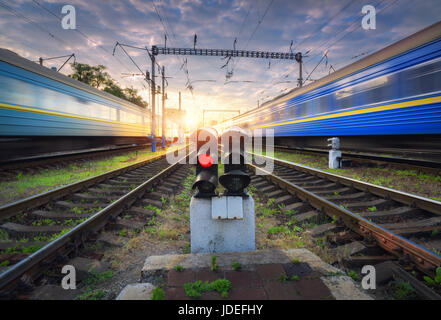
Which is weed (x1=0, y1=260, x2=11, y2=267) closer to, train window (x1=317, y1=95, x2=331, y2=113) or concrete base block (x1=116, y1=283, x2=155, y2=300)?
concrete base block (x1=116, y1=283, x2=155, y2=300)

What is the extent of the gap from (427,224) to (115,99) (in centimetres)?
1542

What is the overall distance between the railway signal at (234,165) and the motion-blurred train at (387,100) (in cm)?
617

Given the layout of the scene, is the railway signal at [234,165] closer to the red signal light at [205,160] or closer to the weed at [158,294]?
the red signal light at [205,160]

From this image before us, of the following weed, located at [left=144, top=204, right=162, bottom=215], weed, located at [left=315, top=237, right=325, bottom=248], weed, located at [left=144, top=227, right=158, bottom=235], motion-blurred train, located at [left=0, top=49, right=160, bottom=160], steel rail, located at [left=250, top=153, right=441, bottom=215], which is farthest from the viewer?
motion-blurred train, located at [left=0, top=49, right=160, bottom=160]

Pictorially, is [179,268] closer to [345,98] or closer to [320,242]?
[320,242]

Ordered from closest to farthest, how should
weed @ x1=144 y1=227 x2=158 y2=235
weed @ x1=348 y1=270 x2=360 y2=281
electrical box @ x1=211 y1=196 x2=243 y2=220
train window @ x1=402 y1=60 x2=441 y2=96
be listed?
weed @ x1=348 y1=270 x2=360 y2=281
electrical box @ x1=211 y1=196 x2=243 y2=220
weed @ x1=144 y1=227 x2=158 y2=235
train window @ x1=402 y1=60 x2=441 y2=96

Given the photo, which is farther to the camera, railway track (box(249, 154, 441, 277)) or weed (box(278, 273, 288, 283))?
railway track (box(249, 154, 441, 277))

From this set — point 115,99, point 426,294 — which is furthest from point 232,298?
point 115,99

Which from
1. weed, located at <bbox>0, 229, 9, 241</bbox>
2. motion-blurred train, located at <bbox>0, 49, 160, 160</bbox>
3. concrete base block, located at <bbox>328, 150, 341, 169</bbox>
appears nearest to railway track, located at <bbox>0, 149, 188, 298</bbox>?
weed, located at <bbox>0, 229, 9, 241</bbox>

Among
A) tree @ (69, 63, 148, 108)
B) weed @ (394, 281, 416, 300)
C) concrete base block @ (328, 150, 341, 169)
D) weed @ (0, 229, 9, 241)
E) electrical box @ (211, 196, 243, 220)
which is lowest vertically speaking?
weed @ (394, 281, 416, 300)

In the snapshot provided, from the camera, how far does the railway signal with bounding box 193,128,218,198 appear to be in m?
2.42

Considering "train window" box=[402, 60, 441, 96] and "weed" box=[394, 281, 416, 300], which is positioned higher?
"train window" box=[402, 60, 441, 96]

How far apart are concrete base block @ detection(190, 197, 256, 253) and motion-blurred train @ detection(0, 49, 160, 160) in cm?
796

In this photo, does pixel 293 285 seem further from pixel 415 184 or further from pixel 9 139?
pixel 9 139
